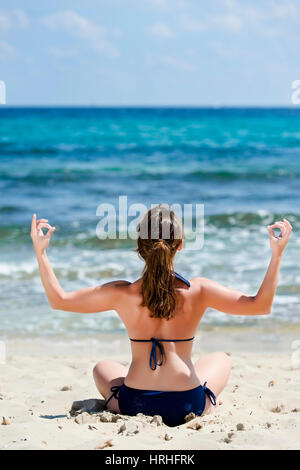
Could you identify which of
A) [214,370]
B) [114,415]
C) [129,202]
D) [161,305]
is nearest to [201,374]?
[214,370]

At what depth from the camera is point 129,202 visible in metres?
13.4

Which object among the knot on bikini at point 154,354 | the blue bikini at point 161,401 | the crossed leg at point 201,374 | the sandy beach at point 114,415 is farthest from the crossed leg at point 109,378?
the knot on bikini at point 154,354

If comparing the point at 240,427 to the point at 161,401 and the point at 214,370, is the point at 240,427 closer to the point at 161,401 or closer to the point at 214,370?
the point at 161,401

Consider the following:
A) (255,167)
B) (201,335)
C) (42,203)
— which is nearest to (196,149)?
(255,167)

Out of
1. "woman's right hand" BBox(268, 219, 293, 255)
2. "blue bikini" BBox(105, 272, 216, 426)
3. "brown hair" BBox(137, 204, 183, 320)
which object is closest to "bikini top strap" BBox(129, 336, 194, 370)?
"blue bikini" BBox(105, 272, 216, 426)

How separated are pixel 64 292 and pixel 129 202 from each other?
1046 cm

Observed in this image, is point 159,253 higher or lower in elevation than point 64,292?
higher

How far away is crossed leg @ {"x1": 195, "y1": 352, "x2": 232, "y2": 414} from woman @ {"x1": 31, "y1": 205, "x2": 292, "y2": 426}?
0.76 feet

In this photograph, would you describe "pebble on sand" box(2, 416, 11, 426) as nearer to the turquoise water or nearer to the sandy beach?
the sandy beach

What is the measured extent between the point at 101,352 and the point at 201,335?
36.7 inches

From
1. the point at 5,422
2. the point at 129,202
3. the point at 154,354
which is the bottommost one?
the point at 5,422

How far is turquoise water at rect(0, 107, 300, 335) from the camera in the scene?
6359 millimetres

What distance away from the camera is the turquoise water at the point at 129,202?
20.9ft

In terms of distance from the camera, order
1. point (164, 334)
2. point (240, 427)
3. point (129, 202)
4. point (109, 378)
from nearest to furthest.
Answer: point (240, 427) < point (164, 334) < point (109, 378) < point (129, 202)
